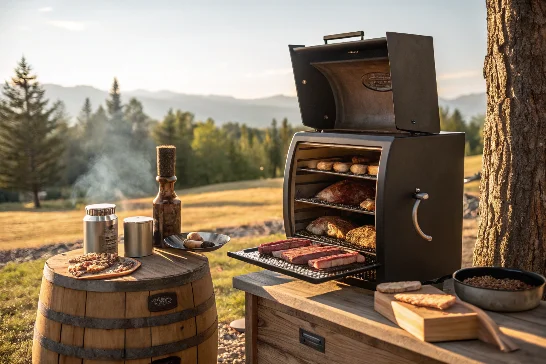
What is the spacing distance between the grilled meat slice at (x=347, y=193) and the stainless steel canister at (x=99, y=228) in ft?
3.81

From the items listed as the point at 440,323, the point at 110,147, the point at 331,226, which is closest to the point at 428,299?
the point at 440,323

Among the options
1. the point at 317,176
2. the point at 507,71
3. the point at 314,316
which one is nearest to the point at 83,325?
the point at 314,316

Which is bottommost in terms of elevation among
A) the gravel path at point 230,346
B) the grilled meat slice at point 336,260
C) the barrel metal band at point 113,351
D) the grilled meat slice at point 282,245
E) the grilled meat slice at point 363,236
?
the gravel path at point 230,346

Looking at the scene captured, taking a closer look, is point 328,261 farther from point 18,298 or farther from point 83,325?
point 18,298

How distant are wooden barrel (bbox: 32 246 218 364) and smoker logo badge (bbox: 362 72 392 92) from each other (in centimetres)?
135

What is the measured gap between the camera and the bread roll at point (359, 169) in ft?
9.05

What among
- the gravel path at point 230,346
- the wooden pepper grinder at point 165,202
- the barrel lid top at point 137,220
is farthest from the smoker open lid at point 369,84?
the gravel path at point 230,346

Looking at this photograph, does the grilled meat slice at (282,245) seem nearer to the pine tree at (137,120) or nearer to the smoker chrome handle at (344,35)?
the smoker chrome handle at (344,35)

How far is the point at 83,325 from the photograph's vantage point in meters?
2.68

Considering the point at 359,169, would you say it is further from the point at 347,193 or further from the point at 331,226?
the point at 331,226

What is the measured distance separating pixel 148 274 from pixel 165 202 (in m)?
0.65

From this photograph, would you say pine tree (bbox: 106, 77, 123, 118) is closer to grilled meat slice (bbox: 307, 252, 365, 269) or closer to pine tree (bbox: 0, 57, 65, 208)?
pine tree (bbox: 0, 57, 65, 208)

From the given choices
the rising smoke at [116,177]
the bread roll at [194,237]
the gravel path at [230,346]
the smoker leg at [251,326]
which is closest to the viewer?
the smoker leg at [251,326]

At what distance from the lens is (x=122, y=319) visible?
2672mm
